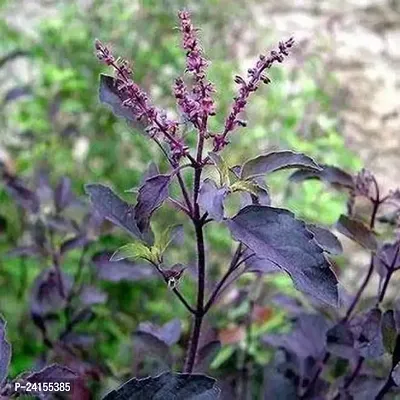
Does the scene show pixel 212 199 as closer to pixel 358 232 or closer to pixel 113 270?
pixel 358 232

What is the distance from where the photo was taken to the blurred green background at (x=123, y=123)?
1.59 metres

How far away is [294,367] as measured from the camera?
92cm

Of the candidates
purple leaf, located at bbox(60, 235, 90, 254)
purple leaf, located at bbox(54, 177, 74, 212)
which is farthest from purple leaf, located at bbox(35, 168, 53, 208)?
purple leaf, located at bbox(60, 235, 90, 254)

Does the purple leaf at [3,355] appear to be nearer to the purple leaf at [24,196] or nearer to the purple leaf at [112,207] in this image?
the purple leaf at [112,207]

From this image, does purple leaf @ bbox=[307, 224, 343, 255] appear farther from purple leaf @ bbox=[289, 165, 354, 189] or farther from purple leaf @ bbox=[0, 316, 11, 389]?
purple leaf @ bbox=[0, 316, 11, 389]

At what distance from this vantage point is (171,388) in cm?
59

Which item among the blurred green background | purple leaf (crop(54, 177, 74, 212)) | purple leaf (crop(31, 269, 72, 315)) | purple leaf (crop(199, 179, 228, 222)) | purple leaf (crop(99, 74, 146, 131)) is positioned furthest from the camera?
the blurred green background

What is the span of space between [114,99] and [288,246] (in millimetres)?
208

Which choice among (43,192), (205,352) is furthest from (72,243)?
(205,352)

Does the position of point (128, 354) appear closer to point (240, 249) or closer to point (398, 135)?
point (240, 249)

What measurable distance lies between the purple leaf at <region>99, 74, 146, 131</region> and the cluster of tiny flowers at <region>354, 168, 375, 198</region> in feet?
0.80

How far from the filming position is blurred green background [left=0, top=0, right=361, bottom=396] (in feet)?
5.22

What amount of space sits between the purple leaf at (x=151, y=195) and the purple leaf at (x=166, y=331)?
247 mm

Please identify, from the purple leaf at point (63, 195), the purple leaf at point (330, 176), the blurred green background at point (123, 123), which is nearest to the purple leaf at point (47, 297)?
the purple leaf at point (63, 195)
